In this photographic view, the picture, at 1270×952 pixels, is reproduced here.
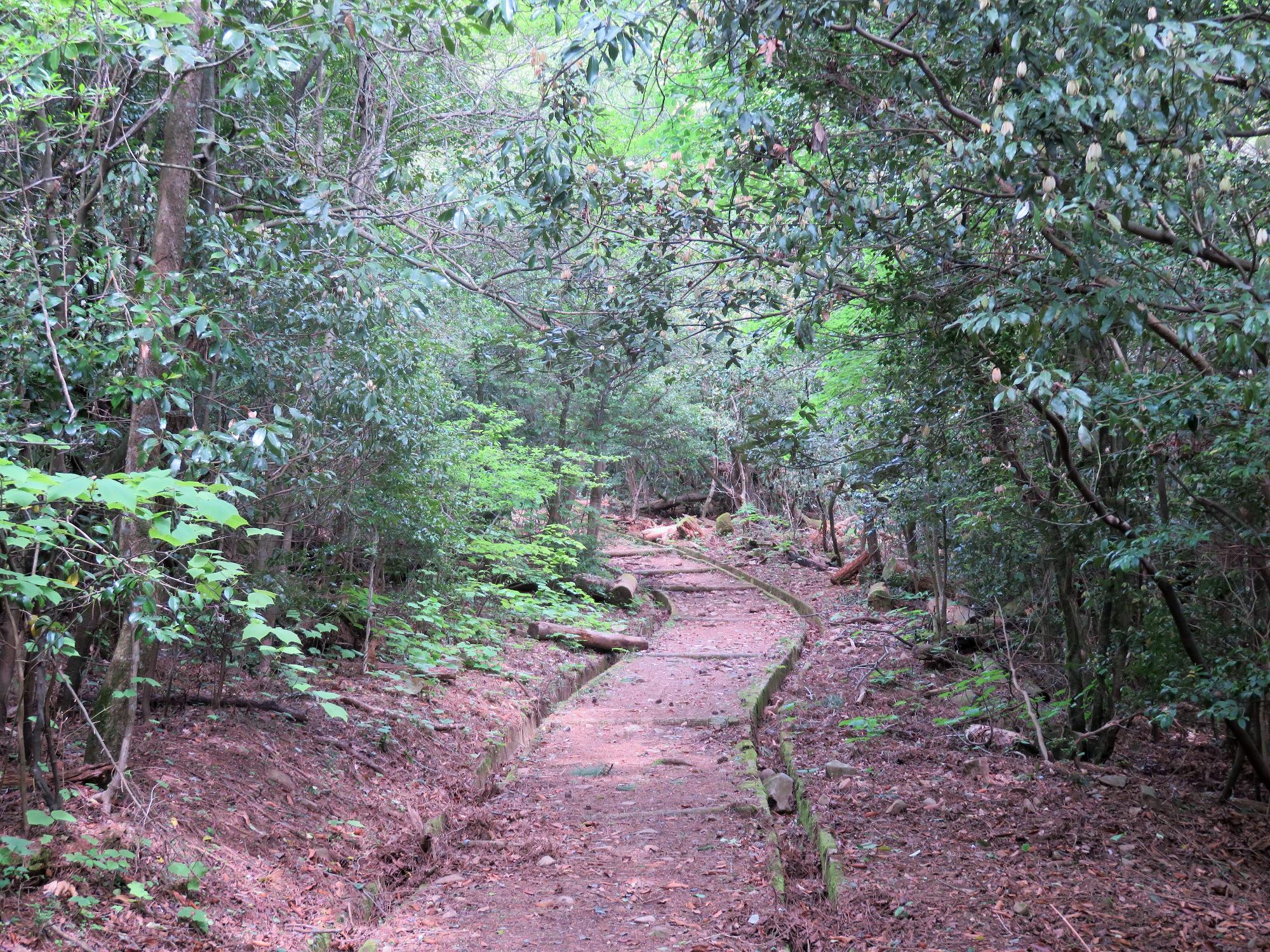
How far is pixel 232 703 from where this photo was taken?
6.35 m

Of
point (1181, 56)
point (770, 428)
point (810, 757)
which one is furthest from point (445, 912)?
point (1181, 56)

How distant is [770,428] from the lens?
301 inches

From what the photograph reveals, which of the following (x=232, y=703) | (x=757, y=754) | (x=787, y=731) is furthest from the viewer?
(x=787, y=731)

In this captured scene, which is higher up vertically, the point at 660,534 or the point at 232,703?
the point at 232,703

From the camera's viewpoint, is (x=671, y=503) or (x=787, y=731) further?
(x=671, y=503)

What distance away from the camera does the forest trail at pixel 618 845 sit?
4.61 m

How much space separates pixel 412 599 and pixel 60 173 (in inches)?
238

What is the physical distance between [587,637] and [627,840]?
6505mm

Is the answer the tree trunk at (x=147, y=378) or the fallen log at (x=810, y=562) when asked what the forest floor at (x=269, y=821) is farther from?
the fallen log at (x=810, y=562)

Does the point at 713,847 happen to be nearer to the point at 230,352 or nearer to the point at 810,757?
the point at 810,757

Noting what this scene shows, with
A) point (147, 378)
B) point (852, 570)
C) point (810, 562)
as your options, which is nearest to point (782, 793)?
point (147, 378)

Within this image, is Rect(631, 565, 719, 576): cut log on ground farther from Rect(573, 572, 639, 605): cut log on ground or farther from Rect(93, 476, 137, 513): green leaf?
Rect(93, 476, 137, 513): green leaf

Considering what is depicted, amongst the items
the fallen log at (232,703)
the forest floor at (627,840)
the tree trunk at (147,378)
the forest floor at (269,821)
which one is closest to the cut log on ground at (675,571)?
the forest floor at (627,840)

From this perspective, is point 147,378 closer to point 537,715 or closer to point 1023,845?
point 1023,845
